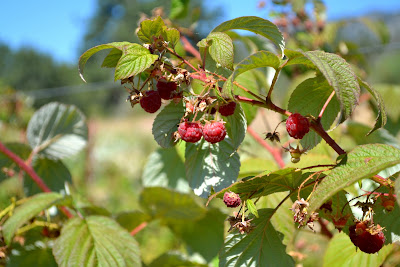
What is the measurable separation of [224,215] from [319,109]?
1.66 feet

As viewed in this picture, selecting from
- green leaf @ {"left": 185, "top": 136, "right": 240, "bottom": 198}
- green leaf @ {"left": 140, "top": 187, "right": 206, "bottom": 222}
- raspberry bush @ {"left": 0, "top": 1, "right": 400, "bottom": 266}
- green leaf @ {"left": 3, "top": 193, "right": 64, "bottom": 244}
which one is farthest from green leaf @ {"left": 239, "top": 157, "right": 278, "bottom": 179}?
green leaf @ {"left": 3, "top": 193, "right": 64, "bottom": 244}

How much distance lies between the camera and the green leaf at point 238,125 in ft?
1.67

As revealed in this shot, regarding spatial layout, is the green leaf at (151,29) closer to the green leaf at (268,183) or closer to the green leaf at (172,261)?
the green leaf at (268,183)

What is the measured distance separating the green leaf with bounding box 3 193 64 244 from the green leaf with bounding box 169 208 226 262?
0.41 meters

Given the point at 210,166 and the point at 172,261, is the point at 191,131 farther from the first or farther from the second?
the point at 172,261

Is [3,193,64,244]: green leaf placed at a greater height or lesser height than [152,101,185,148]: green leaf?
lesser

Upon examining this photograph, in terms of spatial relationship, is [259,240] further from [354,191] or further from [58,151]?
[58,151]

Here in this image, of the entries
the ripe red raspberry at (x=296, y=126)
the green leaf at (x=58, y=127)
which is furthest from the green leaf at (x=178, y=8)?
the ripe red raspberry at (x=296, y=126)

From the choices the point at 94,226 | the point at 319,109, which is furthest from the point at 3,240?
the point at 319,109

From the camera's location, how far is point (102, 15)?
23891 mm

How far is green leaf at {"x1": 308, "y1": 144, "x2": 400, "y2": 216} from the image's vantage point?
37 cm

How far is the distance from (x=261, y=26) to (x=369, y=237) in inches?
10.4

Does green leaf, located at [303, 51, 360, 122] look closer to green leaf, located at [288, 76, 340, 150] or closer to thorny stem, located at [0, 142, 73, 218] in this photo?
green leaf, located at [288, 76, 340, 150]

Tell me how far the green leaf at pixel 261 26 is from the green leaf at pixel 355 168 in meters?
0.15
